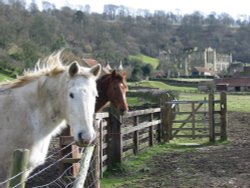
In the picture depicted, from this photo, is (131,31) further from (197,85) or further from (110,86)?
(110,86)

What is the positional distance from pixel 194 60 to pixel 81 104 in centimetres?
12063

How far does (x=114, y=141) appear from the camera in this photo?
920 cm

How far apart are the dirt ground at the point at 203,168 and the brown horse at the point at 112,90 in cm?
150

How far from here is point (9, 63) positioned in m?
42.7

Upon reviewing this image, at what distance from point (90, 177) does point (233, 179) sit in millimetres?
3252

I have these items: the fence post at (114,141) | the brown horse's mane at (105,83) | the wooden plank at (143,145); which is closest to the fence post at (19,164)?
the brown horse's mane at (105,83)

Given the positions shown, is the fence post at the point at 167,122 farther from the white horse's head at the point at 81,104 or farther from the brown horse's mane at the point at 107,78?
the white horse's head at the point at 81,104

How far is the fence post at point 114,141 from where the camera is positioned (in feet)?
29.7

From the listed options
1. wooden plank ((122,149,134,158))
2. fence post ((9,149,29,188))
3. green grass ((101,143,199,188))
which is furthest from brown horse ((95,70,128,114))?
fence post ((9,149,29,188))

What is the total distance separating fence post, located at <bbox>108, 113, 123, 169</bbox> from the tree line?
33.4m

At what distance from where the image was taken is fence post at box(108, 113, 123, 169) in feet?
29.7

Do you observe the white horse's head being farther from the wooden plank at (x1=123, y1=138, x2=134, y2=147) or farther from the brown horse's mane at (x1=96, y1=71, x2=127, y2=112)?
the wooden plank at (x1=123, y1=138, x2=134, y2=147)

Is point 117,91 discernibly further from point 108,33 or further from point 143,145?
point 108,33

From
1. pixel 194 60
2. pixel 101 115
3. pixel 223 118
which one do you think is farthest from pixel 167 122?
pixel 194 60
